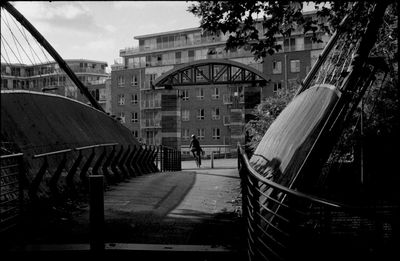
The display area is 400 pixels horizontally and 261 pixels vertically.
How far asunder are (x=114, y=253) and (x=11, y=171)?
89.5 inches

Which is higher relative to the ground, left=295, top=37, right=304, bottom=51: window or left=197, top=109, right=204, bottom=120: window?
left=295, top=37, right=304, bottom=51: window

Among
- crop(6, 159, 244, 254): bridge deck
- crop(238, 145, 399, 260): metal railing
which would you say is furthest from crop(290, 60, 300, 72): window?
crop(238, 145, 399, 260): metal railing

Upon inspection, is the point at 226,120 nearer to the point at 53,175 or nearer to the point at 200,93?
the point at 200,93

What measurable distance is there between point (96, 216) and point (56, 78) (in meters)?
12.9

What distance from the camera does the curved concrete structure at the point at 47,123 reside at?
27.3 feet

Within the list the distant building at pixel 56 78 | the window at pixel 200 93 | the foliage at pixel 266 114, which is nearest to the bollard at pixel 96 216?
the distant building at pixel 56 78

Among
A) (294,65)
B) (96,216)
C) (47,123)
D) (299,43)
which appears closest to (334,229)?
(96,216)

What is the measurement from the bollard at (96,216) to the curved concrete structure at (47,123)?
12.3 feet

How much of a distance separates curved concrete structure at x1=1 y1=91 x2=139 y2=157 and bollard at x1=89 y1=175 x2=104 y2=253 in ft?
12.3

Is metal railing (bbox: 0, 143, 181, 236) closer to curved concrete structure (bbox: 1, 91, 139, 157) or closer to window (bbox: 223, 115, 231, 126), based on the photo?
curved concrete structure (bbox: 1, 91, 139, 157)

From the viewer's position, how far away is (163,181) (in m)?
13.1

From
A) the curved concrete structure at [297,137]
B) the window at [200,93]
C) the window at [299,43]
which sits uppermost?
the window at [299,43]

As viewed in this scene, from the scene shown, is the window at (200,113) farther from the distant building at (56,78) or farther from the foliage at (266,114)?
the foliage at (266,114)

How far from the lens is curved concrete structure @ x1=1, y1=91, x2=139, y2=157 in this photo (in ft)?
27.3
